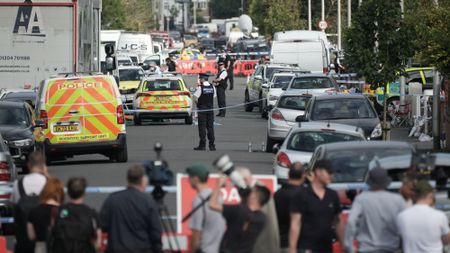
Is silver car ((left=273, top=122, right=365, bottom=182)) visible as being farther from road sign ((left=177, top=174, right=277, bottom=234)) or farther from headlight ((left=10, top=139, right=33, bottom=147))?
road sign ((left=177, top=174, right=277, bottom=234))

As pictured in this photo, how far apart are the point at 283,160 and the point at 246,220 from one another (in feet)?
30.8

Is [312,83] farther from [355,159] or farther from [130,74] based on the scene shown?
[355,159]

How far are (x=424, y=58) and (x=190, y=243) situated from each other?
57.6ft

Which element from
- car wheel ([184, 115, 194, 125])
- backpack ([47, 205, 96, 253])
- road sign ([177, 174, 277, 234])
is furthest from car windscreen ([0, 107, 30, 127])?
backpack ([47, 205, 96, 253])

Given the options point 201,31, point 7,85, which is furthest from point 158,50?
point 201,31

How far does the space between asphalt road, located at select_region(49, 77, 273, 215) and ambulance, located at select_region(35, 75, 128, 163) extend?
47 centimetres

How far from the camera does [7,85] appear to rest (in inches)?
1423

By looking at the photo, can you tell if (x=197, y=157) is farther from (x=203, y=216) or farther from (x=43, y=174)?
(x=203, y=216)

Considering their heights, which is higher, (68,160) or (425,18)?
(425,18)

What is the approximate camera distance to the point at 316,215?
13.0 meters

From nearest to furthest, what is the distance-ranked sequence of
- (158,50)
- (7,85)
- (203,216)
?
1. (203,216)
2. (7,85)
3. (158,50)

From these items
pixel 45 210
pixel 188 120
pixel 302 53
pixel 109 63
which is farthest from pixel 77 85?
pixel 302 53

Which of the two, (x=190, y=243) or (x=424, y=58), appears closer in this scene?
(x=190, y=243)

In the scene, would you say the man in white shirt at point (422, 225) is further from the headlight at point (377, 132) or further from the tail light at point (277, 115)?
the tail light at point (277, 115)
